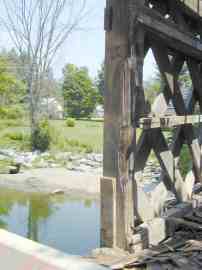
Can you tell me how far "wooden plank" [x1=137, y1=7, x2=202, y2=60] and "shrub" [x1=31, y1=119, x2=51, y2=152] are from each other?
37.9 ft

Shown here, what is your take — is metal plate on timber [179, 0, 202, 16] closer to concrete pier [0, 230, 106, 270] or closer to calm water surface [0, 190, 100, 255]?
concrete pier [0, 230, 106, 270]

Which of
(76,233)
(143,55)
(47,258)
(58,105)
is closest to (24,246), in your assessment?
(47,258)

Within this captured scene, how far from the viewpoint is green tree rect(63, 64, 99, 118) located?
3212 centimetres

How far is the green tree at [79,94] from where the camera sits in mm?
32125

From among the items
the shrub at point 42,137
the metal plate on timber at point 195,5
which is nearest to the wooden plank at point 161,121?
the metal plate on timber at point 195,5

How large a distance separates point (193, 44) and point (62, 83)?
31723 mm

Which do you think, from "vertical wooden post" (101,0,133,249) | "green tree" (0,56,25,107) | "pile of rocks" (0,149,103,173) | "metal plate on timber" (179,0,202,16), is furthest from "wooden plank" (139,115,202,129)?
"green tree" (0,56,25,107)

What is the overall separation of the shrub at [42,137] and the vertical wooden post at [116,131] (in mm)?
12135

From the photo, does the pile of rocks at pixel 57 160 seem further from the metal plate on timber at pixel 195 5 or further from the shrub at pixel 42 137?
the metal plate on timber at pixel 195 5

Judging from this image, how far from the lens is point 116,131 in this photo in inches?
108

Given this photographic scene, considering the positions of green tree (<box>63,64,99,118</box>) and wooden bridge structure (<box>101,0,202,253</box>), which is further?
green tree (<box>63,64,99,118</box>)

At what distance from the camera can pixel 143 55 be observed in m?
2.89

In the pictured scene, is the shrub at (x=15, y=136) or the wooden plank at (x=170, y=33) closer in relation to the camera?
the wooden plank at (x=170, y=33)

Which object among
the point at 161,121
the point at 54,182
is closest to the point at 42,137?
the point at 54,182
